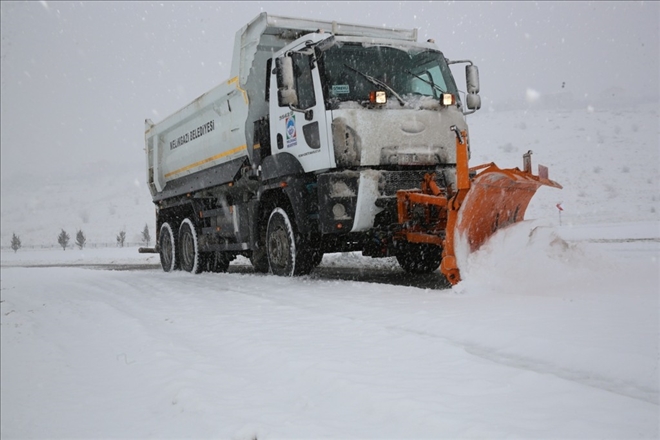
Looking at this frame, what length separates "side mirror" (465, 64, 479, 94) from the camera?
804 cm

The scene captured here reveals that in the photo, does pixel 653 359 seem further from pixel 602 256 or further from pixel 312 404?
pixel 602 256

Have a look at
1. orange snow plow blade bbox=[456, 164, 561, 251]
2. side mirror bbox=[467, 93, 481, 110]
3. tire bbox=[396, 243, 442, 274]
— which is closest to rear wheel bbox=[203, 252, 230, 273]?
tire bbox=[396, 243, 442, 274]

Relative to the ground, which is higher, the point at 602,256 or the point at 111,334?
the point at 602,256

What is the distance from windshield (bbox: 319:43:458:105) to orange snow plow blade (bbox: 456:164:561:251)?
5.73 ft

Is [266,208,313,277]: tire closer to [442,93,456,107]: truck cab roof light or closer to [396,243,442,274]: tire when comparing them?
[396,243,442,274]: tire

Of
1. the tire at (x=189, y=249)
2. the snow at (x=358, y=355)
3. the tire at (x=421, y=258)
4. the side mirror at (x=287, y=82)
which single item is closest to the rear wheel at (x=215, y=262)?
the tire at (x=189, y=249)

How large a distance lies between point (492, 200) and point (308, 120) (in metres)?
2.45

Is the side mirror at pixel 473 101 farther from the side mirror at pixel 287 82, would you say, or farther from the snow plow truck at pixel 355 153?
the side mirror at pixel 287 82

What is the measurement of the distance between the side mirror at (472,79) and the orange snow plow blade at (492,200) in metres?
1.78

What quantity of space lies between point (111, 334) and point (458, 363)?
356 centimetres

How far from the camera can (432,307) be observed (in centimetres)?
518

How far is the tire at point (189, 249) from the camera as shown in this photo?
37.2 ft

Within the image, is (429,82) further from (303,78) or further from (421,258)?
(421,258)

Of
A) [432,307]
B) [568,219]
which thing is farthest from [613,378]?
[568,219]
